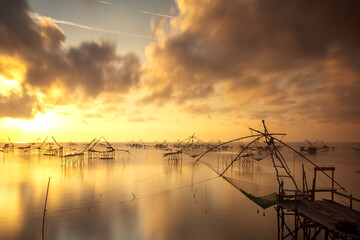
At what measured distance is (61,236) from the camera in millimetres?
11414

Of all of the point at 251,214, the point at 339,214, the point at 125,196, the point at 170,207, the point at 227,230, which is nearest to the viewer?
the point at 339,214

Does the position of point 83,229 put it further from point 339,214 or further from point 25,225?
point 339,214

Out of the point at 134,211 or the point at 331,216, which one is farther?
the point at 134,211

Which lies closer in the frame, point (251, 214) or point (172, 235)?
point (172, 235)

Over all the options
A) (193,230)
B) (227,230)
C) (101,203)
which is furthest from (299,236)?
(101,203)

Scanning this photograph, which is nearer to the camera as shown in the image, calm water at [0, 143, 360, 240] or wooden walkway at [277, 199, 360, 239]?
wooden walkway at [277, 199, 360, 239]

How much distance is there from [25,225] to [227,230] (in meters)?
12.0

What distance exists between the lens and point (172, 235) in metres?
12.0

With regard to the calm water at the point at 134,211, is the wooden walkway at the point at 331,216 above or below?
above

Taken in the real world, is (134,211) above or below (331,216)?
below

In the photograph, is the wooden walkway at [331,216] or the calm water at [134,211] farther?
the calm water at [134,211]

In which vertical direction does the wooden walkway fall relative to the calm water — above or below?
above

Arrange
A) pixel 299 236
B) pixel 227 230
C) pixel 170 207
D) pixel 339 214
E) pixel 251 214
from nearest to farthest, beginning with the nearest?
pixel 339 214, pixel 299 236, pixel 227 230, pixel 251 214, pixel 170 207

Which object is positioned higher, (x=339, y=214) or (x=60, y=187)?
(x=339, y=214)
